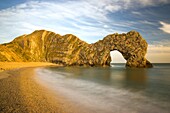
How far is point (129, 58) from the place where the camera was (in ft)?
401

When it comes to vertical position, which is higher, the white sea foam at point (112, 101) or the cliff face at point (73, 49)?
the cliff face at point (73, 49)

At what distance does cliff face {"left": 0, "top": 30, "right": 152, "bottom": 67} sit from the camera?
11980 cm

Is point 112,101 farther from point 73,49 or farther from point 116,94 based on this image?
point 73,49

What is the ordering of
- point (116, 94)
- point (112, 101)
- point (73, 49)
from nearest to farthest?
point (112, 101), point (116, 94), point (73, 49)

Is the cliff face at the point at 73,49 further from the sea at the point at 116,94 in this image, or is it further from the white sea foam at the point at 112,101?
the white sea foam at the point at 112,101

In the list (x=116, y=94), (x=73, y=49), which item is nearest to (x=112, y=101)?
(x=116, y=94)

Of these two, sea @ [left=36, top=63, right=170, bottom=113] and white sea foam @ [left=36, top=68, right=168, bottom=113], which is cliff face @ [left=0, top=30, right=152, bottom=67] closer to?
sea @ [left=36, top=63, right=170, bottom=113]

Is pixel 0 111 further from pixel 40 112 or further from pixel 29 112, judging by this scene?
pixel 40 112

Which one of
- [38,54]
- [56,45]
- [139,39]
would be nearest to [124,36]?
[139,39]

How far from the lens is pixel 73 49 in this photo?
156m

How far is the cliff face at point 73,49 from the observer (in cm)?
11980

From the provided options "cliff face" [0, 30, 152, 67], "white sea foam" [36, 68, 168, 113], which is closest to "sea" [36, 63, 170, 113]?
"white sea foam" [36, 68, 168, 113]

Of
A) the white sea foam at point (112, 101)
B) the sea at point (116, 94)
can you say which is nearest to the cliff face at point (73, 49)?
the sea at point (116, 94)

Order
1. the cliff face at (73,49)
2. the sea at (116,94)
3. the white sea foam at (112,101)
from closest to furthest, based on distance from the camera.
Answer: the white sea foam at (112,101), the sea at (116,94), the cliff face at (73,49)
